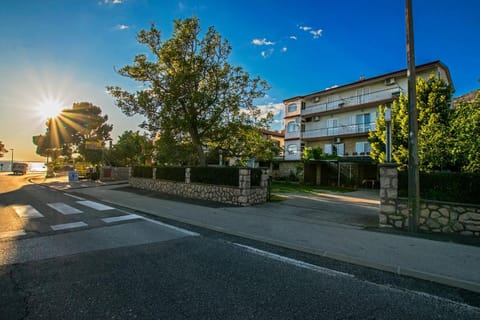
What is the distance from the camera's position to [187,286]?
3.40 metres

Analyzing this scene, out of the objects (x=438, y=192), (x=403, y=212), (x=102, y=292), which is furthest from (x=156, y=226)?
(x=438, y=192)

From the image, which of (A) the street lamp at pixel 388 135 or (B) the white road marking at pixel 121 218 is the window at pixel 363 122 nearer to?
(A) the street lamp at pixel 388 135

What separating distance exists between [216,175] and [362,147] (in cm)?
1935

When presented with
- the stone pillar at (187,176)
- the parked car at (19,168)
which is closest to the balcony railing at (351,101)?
the stone pillar at (187,176)

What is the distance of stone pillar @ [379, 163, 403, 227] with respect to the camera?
7086 millimetres

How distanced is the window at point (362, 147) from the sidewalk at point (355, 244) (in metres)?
19.4

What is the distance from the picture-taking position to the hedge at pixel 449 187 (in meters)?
6.28

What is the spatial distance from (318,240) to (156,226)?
15.9 ft

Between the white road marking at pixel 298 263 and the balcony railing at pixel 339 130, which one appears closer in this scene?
the white road marking at pixel 298 263

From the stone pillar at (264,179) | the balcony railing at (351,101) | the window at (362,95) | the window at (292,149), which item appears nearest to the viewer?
the stone pillar at (264,179)

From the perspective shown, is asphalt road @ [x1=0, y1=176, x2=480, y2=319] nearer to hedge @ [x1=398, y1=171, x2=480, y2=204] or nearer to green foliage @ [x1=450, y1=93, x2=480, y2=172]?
hedge @ [x1=398, y1=171, x2=480, y2=204]

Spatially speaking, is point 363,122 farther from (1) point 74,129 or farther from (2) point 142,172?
(1) point 74,129

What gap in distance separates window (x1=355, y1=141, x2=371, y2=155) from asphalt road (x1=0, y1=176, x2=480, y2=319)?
23345 millimetres

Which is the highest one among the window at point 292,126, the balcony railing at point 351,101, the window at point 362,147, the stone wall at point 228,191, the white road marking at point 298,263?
the balcony railing at point 351,101
